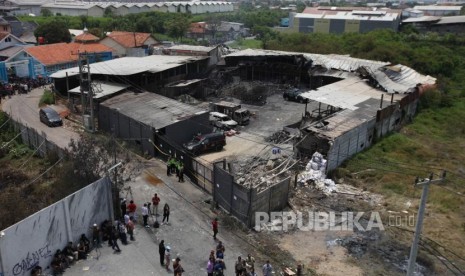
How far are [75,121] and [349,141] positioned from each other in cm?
2177

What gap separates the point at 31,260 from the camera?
15211 millimetres

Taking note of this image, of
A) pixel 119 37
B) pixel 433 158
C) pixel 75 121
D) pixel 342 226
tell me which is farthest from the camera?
pixel 119 37

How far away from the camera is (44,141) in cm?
2744

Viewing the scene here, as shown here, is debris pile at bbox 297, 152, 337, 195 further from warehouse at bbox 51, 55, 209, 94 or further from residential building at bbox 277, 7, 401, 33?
residential building at bbox 277, 7, 401, 33

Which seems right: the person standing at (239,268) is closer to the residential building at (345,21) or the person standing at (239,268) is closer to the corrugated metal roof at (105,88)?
the corrugated metal roof at (105,88)

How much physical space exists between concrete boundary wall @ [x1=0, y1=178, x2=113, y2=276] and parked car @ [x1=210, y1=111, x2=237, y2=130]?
51.9ft

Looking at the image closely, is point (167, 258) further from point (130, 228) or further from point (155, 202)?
point (155, 202)

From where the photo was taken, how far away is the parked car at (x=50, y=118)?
109 feet

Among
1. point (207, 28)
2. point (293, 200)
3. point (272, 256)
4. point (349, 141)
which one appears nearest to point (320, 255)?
point (272, 256)

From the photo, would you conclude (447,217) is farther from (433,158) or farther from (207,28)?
(207,28)

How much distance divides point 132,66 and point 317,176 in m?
23.6

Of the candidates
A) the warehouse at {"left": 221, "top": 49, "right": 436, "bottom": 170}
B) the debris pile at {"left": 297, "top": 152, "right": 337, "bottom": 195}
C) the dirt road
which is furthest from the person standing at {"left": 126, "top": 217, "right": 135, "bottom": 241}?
the warehouse at {"left": 221, "top": 49, "right": 436, "bottom": 170}

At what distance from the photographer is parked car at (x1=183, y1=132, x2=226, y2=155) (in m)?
27.7

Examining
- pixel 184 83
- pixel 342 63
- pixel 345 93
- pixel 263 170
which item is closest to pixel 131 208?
pixel 263 170
